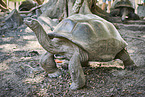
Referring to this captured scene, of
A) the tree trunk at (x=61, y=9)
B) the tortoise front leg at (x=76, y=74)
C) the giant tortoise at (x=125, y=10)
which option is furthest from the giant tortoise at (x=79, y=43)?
the giant tortoise at (x=125, y=10)

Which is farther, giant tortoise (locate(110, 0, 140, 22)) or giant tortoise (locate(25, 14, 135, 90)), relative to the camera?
giant tortoise (locate(110, 0, 140, 22))

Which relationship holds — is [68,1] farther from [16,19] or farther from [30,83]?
[30,83]

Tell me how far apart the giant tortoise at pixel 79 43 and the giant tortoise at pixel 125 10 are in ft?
20.7

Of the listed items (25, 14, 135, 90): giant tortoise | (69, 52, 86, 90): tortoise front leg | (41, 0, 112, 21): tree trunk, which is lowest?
(69, 52, 86, 90): tortoise front leg

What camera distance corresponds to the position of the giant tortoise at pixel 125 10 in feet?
25.8

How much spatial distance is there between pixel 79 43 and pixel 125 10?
724cm

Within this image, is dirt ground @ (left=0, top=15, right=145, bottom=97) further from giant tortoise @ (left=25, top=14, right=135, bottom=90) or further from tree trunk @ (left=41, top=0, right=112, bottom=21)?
tree trunk @ (left=41, top=0, right=112, bottom=21)

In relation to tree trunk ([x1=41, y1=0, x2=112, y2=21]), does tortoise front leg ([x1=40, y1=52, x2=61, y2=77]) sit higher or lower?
lower

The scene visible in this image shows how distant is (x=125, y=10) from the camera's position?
26.4ft

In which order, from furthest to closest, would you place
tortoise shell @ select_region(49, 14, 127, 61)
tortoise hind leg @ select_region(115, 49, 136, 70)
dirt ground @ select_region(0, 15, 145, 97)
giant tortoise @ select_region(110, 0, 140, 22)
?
giant tortoise @ select_region(110, 0, 140, 22) < tortoise hind leg @ select_region(115, 49, 136, 70) < tortoise shell @ select_region(49, 14, 127, 61) < dirt ground @ select_region(0, 15, 145, 97)

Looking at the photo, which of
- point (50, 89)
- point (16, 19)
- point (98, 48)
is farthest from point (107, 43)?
point (16, 19)

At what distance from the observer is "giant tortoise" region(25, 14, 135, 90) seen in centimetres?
177

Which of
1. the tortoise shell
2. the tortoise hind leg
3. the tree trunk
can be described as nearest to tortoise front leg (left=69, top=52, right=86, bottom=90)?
the tortoise shell

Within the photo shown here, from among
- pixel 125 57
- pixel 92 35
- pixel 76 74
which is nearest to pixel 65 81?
pixel 76 74
